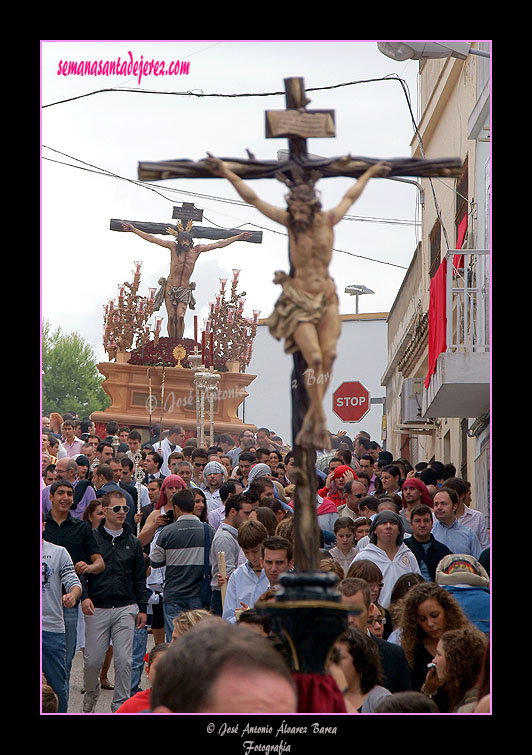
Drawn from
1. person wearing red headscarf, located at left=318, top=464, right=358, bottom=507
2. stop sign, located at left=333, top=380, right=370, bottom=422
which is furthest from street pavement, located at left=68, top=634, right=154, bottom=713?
stop sign, located at left=333, top=380, right=370, bottom=422

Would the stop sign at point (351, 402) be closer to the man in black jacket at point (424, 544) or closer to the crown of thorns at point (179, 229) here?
the man in black jacket at point (424, 544)

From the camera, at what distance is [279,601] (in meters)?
3.22

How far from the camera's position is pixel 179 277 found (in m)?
29.3

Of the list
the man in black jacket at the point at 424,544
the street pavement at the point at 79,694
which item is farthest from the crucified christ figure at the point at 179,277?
the man in black jacket at the point at 424,544

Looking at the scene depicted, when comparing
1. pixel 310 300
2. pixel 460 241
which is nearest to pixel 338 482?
pixel 460 241

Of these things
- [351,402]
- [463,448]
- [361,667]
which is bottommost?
[361,667]

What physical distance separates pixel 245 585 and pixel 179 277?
72.9 feet

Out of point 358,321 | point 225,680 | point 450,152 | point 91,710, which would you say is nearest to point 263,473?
point 91,710

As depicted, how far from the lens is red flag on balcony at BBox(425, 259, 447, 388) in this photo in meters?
11.4

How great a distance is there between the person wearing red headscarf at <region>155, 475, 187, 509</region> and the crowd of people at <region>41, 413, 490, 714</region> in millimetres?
20

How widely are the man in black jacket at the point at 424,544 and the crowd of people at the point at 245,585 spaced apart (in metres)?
0.01

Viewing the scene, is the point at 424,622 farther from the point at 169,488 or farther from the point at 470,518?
the point at 169,488
